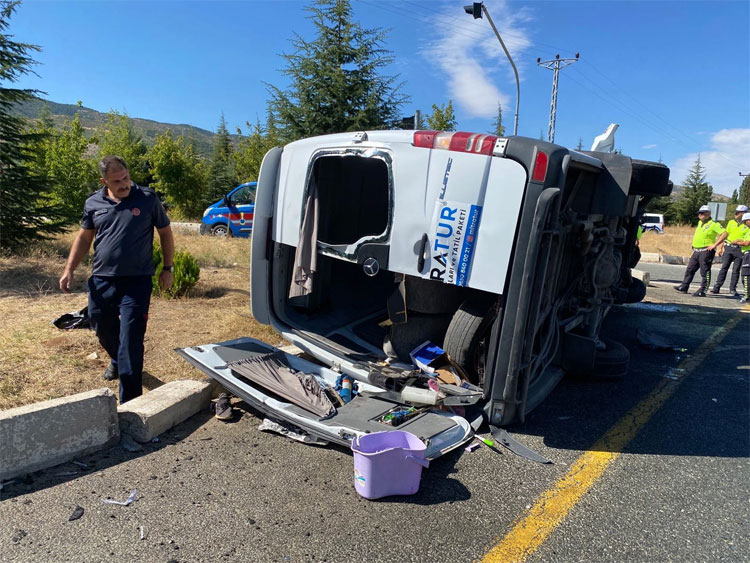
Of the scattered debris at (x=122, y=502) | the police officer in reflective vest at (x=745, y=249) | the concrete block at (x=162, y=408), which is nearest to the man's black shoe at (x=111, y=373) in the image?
the concrete block at (x=162, y=408)

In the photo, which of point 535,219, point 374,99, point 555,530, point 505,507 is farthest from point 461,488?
point 374,99

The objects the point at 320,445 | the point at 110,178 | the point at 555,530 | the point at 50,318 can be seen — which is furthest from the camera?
the point at 50,318

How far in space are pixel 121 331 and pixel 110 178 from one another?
1142mm

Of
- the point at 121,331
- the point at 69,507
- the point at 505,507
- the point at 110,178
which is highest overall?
the point at 110,178

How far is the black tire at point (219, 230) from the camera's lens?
15148mm

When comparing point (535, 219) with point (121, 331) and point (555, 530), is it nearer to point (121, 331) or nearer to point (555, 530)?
point (555, 530)

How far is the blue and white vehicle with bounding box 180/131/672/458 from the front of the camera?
9.80 feet

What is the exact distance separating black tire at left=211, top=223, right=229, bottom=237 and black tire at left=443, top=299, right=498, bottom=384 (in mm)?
12644

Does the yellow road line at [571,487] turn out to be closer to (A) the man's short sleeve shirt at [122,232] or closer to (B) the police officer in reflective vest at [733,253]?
(A) the man's short sleeve shirt at [122,232]

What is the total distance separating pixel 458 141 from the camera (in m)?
3.10

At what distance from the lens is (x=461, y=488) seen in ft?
9.17

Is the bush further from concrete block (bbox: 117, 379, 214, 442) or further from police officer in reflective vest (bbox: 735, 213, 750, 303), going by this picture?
police officer in reflective vest (bbox: 735, 213, 750, 303)

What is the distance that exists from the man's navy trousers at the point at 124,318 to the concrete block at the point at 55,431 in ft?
1.68

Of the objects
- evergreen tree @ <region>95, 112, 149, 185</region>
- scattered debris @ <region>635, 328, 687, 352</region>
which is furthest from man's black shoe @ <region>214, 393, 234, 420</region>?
evergreen tree @ <region>95, 112, 149, 185</region>
